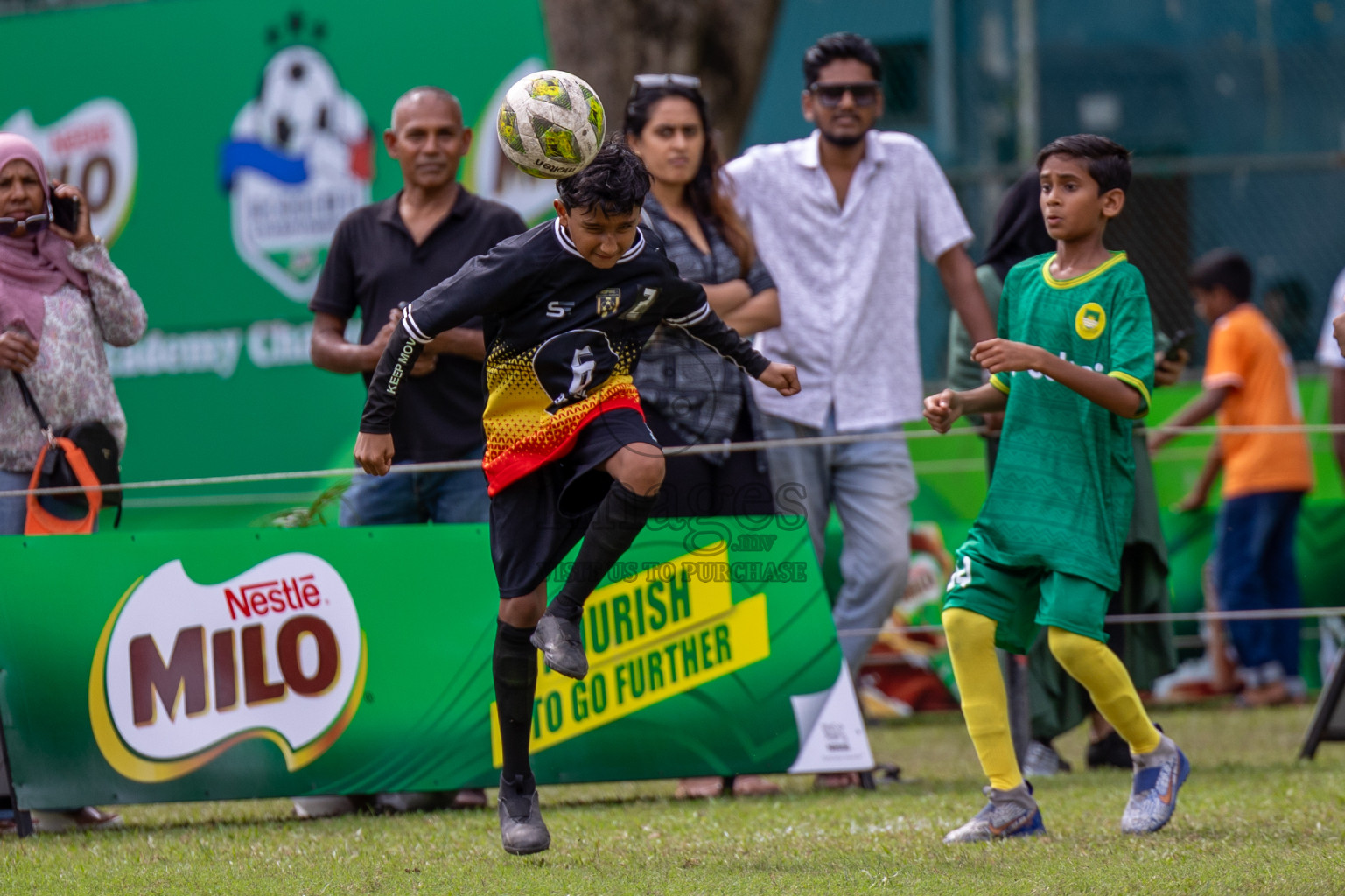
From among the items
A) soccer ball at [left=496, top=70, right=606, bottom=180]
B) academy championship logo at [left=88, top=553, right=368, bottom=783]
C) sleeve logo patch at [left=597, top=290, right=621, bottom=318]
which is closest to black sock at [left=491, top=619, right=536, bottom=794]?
sleeve logo patch at [left=597, top=290, right=621, bottom=318]

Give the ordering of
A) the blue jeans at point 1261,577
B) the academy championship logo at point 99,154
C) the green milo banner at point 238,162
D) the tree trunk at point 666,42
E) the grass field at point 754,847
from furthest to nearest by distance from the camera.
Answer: the academy championship logo at point 99,154 → the green milo banner at point 238,162 → the tree trunk at point 666,42 → the blue jeans at point 1261,577 → the grass field at point 754,847

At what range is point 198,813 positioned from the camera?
550 cm

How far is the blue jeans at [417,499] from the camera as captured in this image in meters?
5.60

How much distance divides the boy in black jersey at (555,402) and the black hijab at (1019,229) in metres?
2.03

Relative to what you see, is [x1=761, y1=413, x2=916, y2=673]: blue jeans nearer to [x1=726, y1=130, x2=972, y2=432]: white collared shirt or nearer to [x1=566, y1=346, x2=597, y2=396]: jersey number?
[x1=726, y1=130, x2=972, y2=432]: white collared shirt

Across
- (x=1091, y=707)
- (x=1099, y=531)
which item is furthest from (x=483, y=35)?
(x=1099, y=531)

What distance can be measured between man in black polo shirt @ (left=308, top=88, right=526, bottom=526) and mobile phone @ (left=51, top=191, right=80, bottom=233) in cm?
84

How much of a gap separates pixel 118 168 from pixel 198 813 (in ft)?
26.3

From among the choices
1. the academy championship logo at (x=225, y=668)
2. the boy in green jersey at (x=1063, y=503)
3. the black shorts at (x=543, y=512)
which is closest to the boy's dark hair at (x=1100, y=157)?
the boy in green jersey at (x=1063, y=503)

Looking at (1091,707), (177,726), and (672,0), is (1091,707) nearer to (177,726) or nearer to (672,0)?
(177,726)

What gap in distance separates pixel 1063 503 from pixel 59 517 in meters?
3.23

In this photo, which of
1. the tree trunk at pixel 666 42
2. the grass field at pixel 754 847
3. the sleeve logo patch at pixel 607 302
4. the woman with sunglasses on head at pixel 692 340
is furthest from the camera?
the tree trunk at pixel 666 42

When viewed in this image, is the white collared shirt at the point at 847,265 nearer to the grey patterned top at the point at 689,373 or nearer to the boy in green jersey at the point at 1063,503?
the grey patterned top at the point at 689,373

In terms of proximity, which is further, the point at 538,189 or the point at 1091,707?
the point at 538,189
